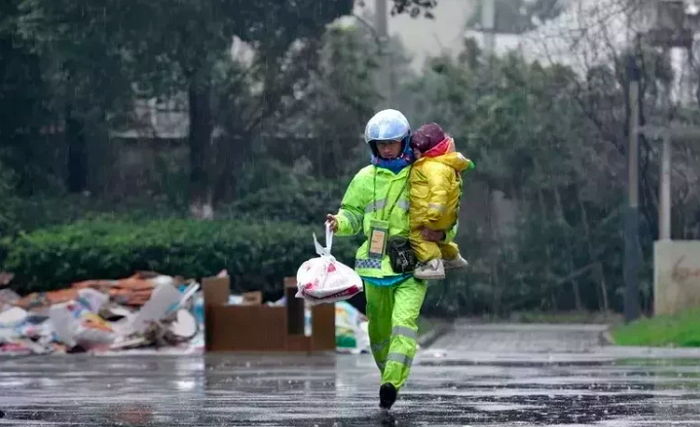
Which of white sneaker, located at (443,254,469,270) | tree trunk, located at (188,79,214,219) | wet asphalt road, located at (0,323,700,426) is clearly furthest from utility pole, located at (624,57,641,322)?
white sneaker, located at (443,254,469,270)

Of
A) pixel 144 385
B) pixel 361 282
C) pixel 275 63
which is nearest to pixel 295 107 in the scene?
pixel 275 63

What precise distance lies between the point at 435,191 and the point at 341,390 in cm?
232

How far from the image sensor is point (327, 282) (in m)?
10.1

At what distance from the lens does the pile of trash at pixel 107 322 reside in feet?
65.2

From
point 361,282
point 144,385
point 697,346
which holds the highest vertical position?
point 361,282

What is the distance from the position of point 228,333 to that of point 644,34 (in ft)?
54.1

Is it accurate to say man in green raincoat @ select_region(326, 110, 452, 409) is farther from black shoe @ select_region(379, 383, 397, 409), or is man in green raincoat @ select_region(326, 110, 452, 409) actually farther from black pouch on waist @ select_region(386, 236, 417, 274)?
black shoe @ select_region(379, 383, 397, 409)

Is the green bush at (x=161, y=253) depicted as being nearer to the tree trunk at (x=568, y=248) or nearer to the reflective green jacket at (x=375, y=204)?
the tree trunk at (x=568, y=248)

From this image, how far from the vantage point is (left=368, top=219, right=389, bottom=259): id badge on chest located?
10156mm

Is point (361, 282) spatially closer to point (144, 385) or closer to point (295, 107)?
point (144, 385)

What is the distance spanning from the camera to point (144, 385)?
510 inches

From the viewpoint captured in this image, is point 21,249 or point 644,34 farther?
point 644,34

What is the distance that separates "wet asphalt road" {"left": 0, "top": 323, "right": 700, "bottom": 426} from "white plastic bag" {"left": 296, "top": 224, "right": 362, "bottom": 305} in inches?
25.3

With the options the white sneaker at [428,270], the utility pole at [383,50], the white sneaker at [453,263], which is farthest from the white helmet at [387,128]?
the utility pole at [383,50]
